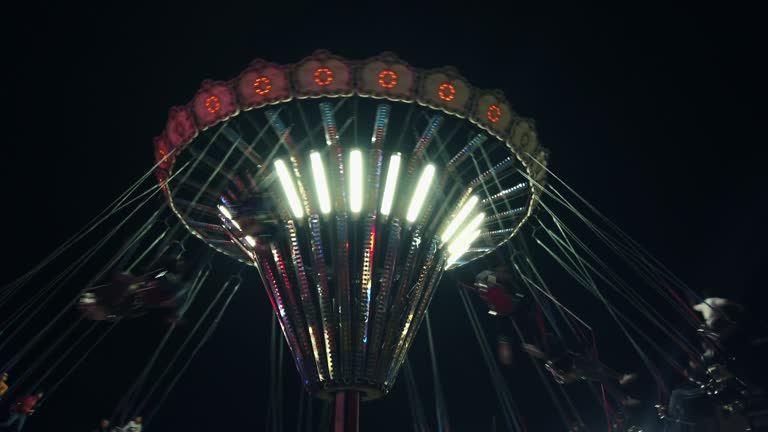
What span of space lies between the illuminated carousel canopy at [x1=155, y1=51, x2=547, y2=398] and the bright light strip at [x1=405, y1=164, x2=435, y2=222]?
0.02 meters

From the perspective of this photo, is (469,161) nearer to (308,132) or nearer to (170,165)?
(308,132)

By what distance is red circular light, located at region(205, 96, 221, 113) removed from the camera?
9969 millimetres

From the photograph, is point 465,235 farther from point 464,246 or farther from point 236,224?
point 236,224

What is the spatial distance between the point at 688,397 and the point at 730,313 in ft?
8.63

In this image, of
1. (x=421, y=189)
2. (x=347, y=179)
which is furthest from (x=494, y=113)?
(x=347, y=179)

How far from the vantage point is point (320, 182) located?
9922mm

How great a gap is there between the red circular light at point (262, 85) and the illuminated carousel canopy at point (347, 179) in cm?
2

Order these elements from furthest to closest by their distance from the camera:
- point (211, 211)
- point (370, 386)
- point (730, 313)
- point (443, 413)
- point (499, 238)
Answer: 1. point (443, 413)
2. point (499, 238)
3. point (211, 211)
4. point (370, 386)
5. point (730, 313)

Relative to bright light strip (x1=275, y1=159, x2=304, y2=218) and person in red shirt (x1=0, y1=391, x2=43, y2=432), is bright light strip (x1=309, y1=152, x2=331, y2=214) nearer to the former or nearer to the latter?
bright light strip (x1=275, y1=159, x2=304, y2=218)

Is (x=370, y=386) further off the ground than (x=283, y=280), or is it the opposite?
(x=283, y=280)

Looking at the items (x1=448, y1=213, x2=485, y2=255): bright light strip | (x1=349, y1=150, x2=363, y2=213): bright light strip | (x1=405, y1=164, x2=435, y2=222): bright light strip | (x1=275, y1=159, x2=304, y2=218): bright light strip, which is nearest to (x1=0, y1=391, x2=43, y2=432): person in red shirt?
Answer: (x1=275, y1=159, x2=304, y2=218): bright light strip

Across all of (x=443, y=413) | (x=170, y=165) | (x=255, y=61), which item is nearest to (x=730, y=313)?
(x=255, y=61)

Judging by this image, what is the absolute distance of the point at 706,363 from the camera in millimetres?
9094

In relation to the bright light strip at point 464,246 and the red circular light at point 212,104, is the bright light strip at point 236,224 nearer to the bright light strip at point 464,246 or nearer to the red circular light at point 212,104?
the red circular light at point 212,104
